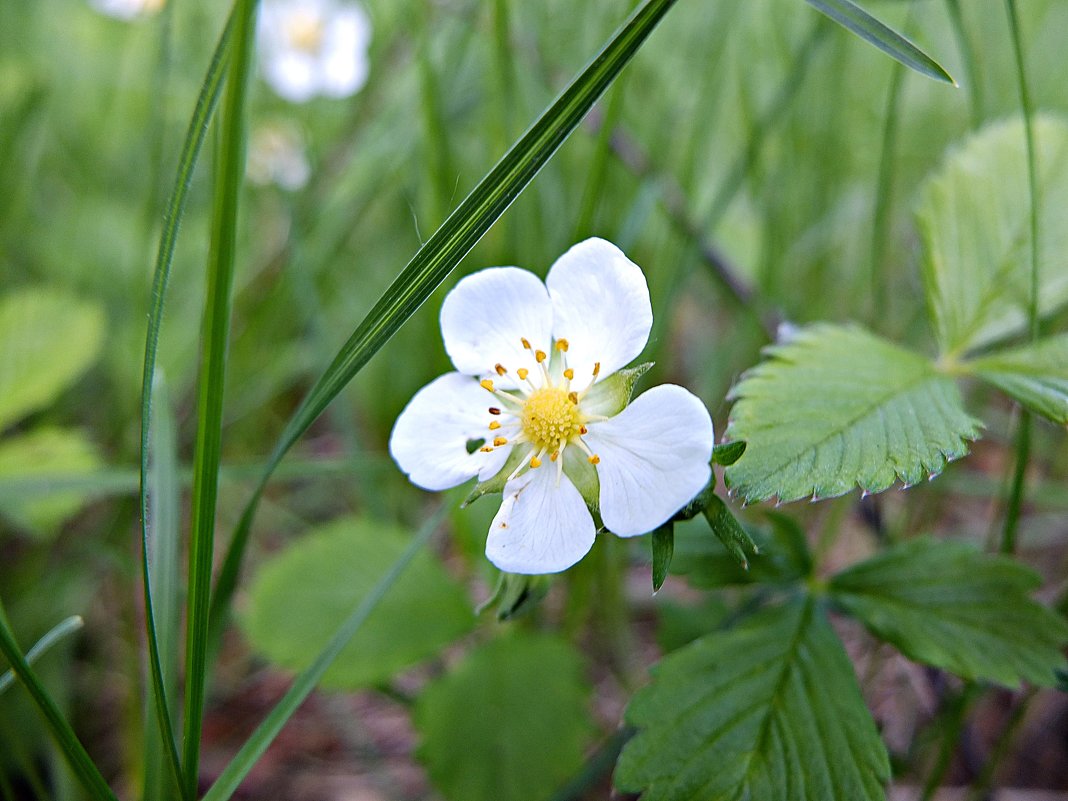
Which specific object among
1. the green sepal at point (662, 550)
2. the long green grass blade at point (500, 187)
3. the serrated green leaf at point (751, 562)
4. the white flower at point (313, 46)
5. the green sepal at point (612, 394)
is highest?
the white flower at point (313, 46)

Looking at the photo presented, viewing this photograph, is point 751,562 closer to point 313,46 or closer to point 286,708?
point 286,708

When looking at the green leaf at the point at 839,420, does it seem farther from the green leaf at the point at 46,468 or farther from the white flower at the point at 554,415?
the green leaf at the point at 46,468

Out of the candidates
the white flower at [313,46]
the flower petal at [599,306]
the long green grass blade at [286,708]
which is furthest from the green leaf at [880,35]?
the white flower at [313,46]

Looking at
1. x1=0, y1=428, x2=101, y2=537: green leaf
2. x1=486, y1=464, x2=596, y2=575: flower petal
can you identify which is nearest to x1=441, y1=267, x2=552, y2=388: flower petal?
x1=486, y1=464, x2=596, y2=575: flower petal

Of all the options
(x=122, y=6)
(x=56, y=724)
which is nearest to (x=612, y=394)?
(x=56, y=724)

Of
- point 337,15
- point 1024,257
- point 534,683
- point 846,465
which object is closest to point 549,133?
point 846,465

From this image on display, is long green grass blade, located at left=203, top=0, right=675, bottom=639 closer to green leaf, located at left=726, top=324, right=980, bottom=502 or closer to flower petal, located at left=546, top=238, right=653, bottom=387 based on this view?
flower petal, located at left=546, top=238, right=653, bottom=387

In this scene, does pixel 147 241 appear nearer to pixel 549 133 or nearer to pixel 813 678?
pixel 549 133

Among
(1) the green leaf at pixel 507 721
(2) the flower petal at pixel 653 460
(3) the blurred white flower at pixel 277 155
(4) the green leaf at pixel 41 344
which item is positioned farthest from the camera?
(3) the blurred white flower at pixel 277 155
